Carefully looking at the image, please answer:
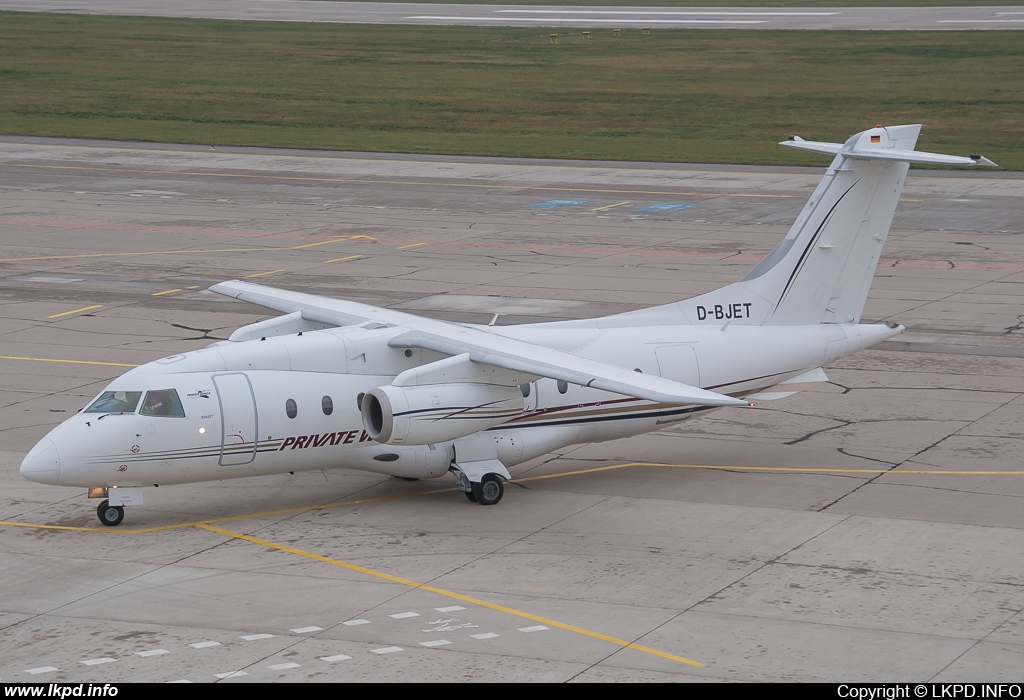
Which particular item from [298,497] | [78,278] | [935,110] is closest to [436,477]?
[298,497]

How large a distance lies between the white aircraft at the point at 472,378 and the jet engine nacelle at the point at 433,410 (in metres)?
0.02

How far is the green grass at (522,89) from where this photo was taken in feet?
221

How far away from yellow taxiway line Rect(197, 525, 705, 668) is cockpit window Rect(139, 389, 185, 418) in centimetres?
175

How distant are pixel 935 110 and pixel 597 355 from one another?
55.2 meters

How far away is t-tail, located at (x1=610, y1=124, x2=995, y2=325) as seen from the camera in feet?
76.2

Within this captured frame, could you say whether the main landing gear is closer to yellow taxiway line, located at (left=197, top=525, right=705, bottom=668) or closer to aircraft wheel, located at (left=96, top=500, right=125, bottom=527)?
yellow taxiway line, located at (left=197, top=525, right=705, bottom=668)

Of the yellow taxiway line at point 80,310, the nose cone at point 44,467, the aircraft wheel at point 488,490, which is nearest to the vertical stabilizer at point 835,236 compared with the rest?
the aircraft wheel at point 488,490

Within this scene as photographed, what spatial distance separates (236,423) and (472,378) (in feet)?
11.2

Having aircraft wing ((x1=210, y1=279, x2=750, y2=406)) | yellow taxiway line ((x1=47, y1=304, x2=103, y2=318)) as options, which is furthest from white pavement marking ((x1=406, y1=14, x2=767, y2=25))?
aircraft wing ((x1=210, y1=279, x2=750, y2=406))

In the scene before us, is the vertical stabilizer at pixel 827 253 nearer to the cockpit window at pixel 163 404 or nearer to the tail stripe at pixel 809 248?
the tail stripe at pixel 809 248

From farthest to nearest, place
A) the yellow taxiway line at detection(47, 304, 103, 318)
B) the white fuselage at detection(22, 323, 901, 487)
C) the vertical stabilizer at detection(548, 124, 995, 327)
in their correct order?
the yellow taxiway line at detection(47, 304, 103, 318)
the vertical stabilizer at detection(548, 124, 995, 327)
the white fuselage at detection(22, 323, 901, 487)

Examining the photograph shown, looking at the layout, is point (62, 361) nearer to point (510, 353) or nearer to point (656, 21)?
point (510, 353)

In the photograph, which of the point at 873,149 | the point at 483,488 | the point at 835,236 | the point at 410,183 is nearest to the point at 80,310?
the point at 483,488

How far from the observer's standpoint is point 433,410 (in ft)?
63.8
